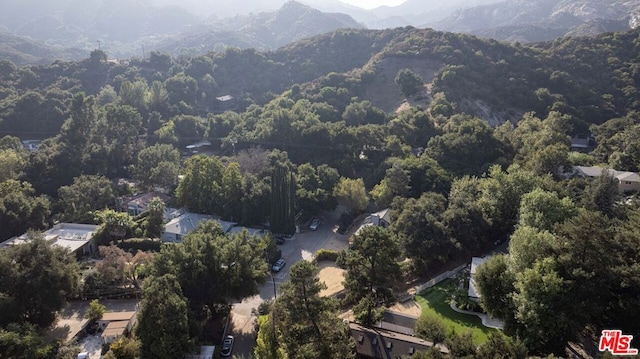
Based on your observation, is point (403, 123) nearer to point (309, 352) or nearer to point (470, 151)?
point (470, 151)

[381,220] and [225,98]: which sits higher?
[225,98]

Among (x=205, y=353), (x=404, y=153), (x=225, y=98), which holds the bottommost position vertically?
(x=205, y=353)

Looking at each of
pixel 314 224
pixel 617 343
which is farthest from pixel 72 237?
pixel 617 343

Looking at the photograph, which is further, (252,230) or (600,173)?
(252,230)

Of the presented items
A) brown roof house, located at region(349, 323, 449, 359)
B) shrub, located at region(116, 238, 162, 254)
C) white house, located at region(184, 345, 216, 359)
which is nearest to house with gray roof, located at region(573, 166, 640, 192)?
brown roof house, located at region(349, 323, 449, 359)

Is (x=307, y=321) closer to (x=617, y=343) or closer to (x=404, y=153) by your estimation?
(x=617, y=343)

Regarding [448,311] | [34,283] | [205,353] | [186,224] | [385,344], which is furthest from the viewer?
[186,224]

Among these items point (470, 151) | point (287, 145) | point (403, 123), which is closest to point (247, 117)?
point (287, 145)
